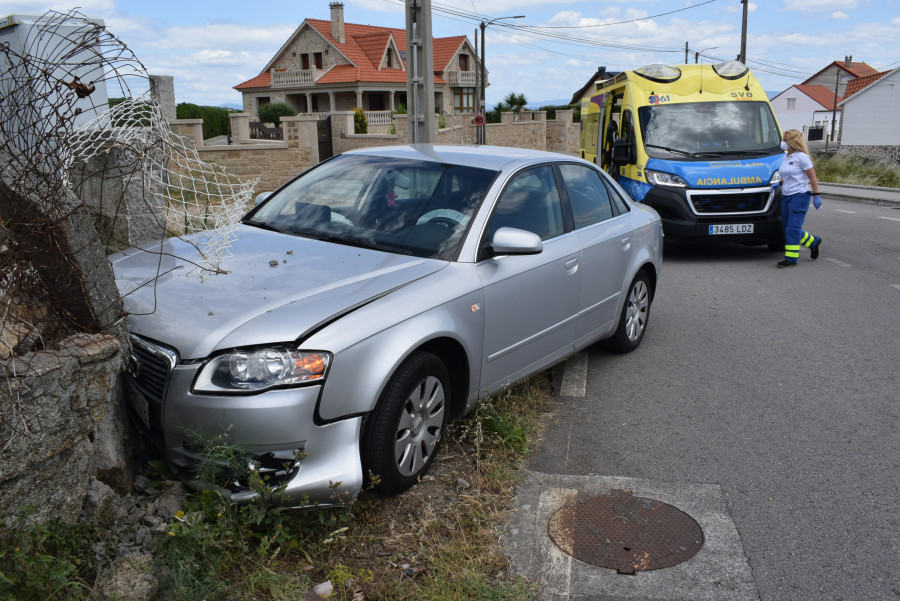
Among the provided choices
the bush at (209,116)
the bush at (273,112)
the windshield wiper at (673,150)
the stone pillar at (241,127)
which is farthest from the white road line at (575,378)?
the bush at (273,112)

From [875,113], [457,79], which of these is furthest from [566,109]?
[875,113]

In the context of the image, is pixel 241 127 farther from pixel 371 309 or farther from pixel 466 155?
pixel 371 309

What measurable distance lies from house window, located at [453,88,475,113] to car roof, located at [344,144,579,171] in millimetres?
69461

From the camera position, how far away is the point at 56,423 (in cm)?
302

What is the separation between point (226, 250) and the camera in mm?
4457

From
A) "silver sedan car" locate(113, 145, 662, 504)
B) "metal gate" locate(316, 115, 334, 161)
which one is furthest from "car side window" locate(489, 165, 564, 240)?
"metal gate" locate(316, 115, 334, 161)

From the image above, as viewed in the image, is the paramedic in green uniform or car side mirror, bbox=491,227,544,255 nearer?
car side mirror, bbox=491,227,544,255

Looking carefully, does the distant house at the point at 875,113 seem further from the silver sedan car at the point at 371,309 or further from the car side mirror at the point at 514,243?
the car side mirror at the point at 514,243

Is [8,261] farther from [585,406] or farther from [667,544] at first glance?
[585,406]

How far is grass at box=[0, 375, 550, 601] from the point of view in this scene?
2.88 m

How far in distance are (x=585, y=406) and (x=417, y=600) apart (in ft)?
8.20

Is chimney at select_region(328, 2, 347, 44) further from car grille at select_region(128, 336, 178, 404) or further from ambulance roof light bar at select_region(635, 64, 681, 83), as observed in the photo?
car grille at select_region(128, 336, 178, 404)

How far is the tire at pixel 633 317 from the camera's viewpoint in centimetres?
628

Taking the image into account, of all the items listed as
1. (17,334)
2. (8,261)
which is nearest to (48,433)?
(17,334)
